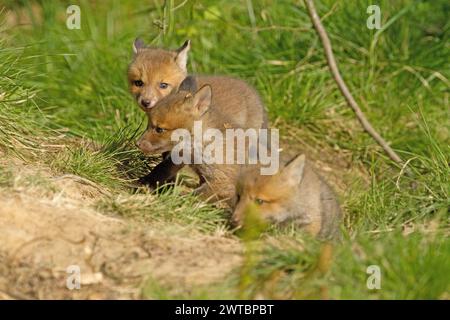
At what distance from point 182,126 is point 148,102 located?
610 millimetres

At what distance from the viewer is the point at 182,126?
6207 millimetres

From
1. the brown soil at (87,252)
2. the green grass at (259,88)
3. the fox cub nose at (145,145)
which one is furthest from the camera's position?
the green grass at (259,88)

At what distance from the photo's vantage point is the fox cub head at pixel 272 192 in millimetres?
5531

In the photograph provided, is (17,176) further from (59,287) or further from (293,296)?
(293,296)

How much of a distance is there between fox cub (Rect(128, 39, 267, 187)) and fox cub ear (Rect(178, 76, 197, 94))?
0.09 m

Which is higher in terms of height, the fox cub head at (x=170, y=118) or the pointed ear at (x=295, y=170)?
the fox cub head at (x=170, y=118)

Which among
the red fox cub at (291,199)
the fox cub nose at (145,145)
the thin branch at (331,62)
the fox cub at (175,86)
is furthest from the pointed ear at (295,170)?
the thin branch at (331,62)

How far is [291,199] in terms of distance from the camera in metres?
5.65

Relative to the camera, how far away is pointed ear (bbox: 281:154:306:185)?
5.62m

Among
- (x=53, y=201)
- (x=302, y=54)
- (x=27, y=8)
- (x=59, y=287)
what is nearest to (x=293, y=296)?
(x=59, y=287)

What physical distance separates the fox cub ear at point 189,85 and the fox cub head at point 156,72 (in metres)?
0.12

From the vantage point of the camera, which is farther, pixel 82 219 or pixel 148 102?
pixel 148 102

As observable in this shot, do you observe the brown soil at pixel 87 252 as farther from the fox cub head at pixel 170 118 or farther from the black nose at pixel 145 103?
the black nose at pixel 145 103

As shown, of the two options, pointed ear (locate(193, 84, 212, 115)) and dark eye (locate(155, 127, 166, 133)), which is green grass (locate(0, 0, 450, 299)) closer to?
dark eye (locate(155, 127, 166, 133))
